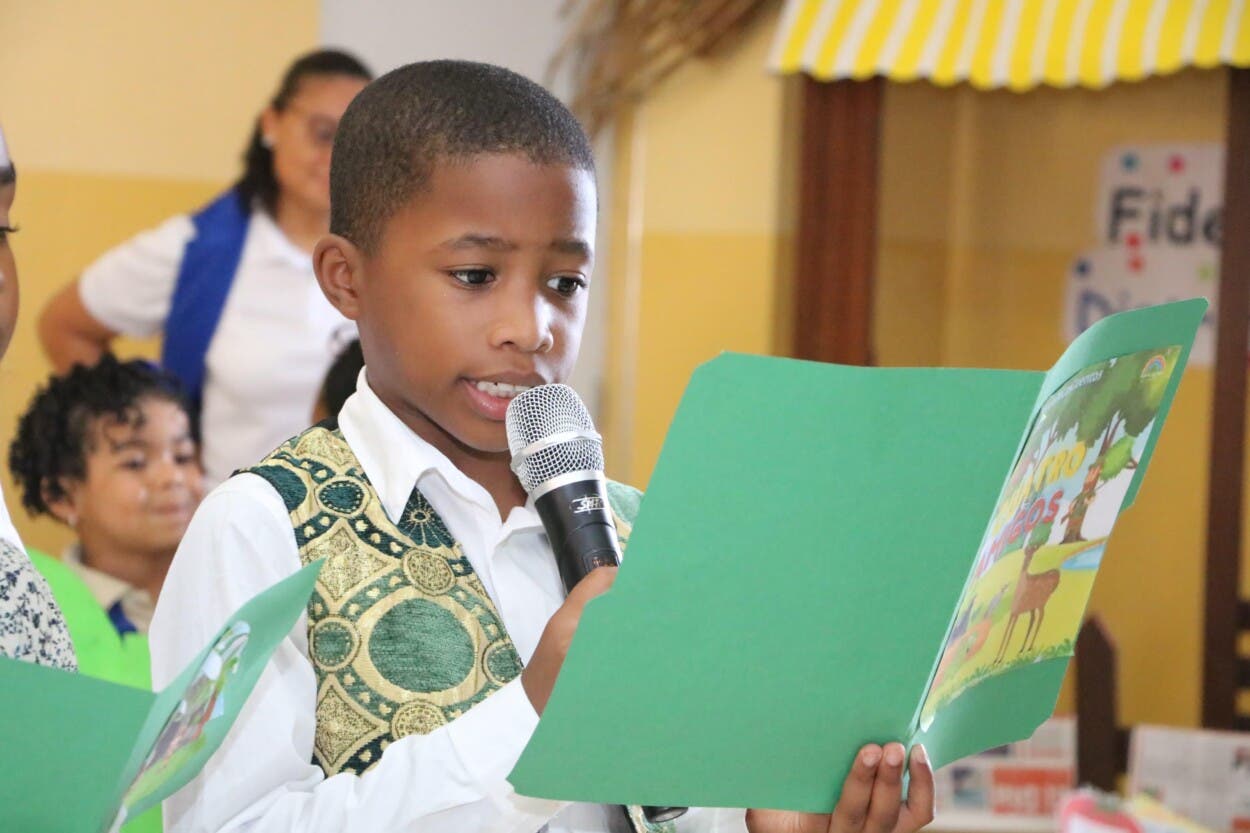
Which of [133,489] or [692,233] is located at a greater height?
[692,233]

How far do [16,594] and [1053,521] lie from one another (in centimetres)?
67

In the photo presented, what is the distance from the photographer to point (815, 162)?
3553mm

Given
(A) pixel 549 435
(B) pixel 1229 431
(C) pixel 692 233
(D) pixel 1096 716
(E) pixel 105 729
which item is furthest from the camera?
(C) pixel 692 233

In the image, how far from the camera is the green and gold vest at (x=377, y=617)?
1055 mm

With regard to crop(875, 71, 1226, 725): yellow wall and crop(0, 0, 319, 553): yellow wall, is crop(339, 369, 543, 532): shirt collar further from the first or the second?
crop(875, 71, 1226, 725): yellow wall

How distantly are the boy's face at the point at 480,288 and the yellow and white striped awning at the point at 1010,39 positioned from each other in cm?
228

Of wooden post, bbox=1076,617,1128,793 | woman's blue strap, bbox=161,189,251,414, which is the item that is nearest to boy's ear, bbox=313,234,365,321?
woman's blue strap, bbox=161,189,251,414

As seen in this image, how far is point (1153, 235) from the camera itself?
385 centimetres

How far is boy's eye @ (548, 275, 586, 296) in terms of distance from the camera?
1.15m

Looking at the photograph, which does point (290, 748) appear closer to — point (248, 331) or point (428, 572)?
point (428, 572)

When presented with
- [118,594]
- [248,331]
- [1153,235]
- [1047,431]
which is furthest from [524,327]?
[1153,235]

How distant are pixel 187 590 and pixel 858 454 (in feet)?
1.55

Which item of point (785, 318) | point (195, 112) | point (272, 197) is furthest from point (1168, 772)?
point (195, 112)

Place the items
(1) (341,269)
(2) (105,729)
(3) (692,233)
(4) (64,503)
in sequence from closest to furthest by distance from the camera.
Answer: (2) (105,729) < (1) (341,269) < (4) (64,503) < (3) (692,233)
